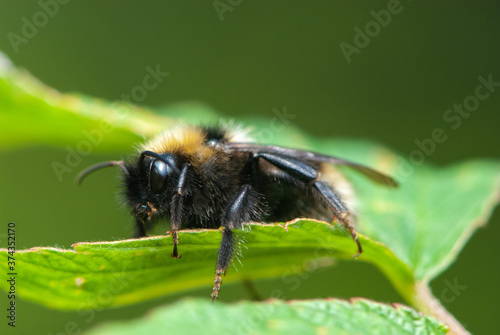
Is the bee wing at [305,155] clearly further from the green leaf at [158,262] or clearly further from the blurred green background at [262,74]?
the blurred green background at [262,74]

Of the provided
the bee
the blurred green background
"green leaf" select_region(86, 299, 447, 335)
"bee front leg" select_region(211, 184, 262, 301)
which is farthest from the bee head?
the blurred green background

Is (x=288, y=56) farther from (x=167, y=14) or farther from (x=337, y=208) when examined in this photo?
(x=337, y=208)

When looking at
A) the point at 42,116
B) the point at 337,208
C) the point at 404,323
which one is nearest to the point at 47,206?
the point at 42,116

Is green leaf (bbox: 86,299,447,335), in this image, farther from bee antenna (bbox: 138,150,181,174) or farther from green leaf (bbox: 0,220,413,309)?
bee antenna (bbox: 138,150,181,174)

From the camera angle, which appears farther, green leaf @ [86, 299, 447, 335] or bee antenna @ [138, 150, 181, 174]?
Result: bee antenna @ [138, 150, 181, 174]

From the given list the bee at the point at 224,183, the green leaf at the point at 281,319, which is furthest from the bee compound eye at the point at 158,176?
Answer: the green leaf at the point at 281,319

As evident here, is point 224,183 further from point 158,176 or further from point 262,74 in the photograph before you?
point 262,74
